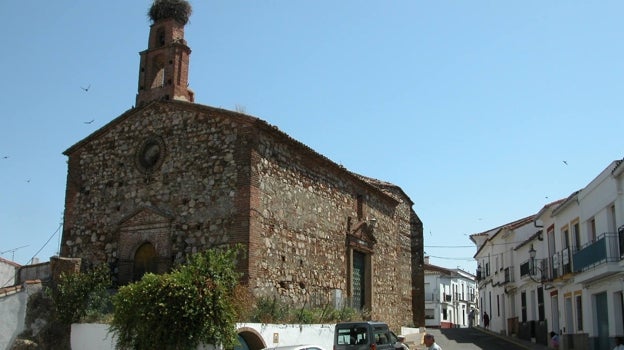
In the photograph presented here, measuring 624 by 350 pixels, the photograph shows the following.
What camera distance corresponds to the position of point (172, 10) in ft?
70.8

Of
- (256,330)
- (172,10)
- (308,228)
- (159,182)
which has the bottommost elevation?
(256,330)

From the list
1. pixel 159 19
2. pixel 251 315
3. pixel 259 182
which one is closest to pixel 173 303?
pixel 251 315

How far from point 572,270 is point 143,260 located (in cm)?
1453

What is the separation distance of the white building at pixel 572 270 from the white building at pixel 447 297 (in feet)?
89.8

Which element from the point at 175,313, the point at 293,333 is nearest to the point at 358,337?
the point at 293,333

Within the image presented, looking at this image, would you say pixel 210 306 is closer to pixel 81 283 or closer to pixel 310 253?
pixel 81 283

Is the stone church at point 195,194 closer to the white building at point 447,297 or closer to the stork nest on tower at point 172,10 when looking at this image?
the stork nest on tower at point 172,10

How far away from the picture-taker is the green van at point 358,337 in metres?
15.0

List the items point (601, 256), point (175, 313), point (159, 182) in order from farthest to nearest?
point (159, 182), point (601, 256), point (175, 313)

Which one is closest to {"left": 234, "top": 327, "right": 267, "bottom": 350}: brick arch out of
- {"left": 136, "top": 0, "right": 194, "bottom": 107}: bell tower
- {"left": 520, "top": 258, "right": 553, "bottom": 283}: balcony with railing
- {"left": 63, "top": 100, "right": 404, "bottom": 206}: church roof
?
{"left": 63, "top": 100, "right": 404, "bottom": 206}: church roof

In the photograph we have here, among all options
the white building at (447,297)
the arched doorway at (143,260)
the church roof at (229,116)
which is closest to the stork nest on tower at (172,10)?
the church roof at (229,116)


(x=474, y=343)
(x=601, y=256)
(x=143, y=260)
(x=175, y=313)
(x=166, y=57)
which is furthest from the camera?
(x=474, y=343)

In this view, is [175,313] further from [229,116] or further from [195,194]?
[229,116]

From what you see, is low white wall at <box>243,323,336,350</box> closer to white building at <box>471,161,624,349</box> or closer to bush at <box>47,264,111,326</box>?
bush at <box>47,264,111,326</box>
